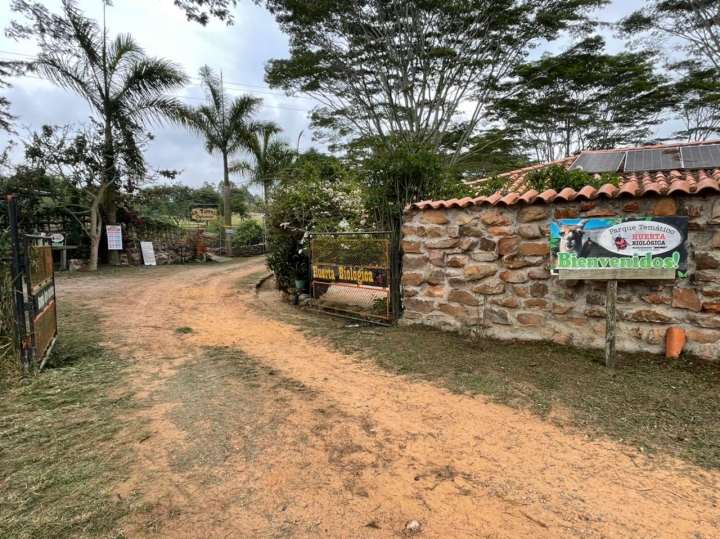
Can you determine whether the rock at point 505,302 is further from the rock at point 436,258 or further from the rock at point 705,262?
the rock at point 705,262

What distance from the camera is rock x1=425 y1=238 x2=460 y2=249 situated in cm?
532

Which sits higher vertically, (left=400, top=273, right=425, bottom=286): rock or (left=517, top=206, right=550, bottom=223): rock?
(left=517, top=206, right=550, bottom=223): rock

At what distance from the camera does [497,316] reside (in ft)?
16.5

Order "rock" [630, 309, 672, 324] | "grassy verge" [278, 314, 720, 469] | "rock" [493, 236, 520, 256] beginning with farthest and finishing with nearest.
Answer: "rock" [493, 236, 520, 256], "rock" [630, 309, 672, 324], "grassy verge" [278, 314, 720, 469]

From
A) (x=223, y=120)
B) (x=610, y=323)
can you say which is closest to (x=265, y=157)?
(x=223, y=120)

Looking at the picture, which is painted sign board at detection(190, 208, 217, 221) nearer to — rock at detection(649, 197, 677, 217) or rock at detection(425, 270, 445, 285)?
rock at detection(425, 270, 445, 285)

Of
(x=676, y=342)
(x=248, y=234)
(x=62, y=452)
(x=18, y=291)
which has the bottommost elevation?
(x=62, y=452)

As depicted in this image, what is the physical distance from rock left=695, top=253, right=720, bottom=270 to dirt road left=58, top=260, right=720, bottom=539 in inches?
93.7

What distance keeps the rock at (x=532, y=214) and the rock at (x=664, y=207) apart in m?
1.01

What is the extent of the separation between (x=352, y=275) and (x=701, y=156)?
646 cm

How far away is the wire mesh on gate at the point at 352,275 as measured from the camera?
6.11 meters

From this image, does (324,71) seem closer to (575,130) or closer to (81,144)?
(81,144)

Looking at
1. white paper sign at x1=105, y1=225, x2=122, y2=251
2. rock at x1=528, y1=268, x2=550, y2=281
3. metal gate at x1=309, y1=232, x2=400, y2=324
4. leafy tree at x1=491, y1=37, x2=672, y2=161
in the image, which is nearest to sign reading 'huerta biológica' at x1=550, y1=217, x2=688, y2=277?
rock at x1=528, y1=268, x2=550, y2=281

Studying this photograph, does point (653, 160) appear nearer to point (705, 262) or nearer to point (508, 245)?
point (705, 262)
